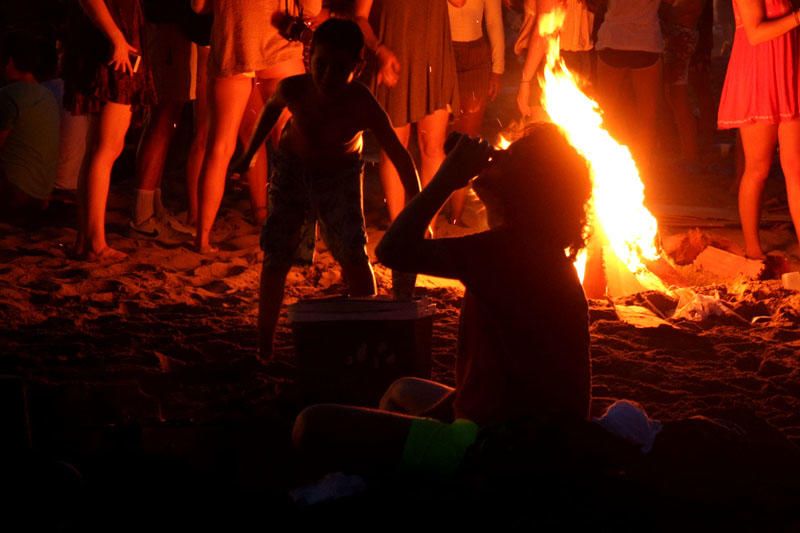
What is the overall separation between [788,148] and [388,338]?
3876mm

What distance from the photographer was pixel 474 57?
8820 millimetres

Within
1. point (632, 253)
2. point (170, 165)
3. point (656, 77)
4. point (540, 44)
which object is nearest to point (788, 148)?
point (632, 253)

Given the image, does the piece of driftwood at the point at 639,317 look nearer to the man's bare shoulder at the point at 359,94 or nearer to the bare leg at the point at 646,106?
the man's bare shoulder at the point at 359,94

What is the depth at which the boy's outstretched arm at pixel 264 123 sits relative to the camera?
5.24 meters

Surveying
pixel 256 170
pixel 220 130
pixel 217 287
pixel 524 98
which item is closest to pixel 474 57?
pixel 524 98

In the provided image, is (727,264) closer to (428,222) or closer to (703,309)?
(703,309)

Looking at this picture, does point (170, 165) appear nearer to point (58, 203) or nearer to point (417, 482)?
point (58, 203)

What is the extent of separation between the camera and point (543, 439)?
3.17 metres

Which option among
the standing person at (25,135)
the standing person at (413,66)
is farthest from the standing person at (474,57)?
the standing person at (25,135)

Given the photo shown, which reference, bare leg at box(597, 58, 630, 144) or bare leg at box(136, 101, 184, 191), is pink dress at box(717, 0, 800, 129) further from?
bare leg at box(136, 101, 184, 191)

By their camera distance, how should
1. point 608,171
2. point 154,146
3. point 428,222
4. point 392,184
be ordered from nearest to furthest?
point 428,222
point 608,171
point 392,184
point 154,146

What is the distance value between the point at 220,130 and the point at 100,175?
855 millimetres

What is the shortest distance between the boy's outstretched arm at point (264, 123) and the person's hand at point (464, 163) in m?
1.92

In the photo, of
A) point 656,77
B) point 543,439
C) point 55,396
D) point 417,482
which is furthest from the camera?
point 656,77
